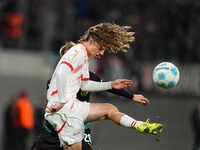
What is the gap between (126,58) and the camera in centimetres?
1498

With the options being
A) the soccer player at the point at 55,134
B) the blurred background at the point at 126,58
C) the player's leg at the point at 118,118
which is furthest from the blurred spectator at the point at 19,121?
the player's leg at the point at 118,118

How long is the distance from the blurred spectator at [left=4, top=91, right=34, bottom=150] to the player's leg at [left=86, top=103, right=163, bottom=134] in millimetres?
6688

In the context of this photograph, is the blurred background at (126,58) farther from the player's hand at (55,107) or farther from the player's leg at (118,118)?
the player's hand at (55,107)

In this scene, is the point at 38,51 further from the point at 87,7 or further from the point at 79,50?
the point at 79,50

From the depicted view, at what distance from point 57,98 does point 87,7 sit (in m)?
9.10

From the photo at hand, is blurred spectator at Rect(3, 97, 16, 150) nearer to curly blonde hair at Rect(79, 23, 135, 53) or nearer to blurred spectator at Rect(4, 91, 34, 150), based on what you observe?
blurred spectator at Rect(4, 91, 34, 150)

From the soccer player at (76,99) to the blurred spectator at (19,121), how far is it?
21.6 feet

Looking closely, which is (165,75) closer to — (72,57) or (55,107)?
(72,57)

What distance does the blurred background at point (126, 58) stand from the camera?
14.6 metres

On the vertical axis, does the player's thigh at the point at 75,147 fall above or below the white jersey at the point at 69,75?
below

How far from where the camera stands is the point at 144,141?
1449cm

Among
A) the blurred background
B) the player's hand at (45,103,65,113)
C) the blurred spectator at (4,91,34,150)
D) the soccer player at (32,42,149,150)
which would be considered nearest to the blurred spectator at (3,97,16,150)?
the blurred spectator at (4,91,34,150)

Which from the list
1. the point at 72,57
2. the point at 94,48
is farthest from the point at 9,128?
the point at 72,57

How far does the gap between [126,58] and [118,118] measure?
28.8 ft
